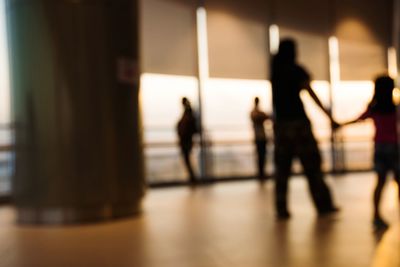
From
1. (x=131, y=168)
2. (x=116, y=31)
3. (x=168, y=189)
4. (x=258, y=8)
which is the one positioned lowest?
(x=168, y=189)

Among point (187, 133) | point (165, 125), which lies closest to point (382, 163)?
point (187, 133)

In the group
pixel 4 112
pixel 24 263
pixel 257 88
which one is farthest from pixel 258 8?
pixel 24 263

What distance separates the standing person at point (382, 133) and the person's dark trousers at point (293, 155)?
0.69 metres

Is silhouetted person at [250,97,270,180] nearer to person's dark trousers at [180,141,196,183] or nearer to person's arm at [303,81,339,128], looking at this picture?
person's dark trousers at [180,141,196,183]

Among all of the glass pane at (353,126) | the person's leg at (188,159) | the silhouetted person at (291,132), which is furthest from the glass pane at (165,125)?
the silhouetted person at (291,132)

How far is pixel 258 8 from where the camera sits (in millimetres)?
11195

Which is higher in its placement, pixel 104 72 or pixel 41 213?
pixel 104 72

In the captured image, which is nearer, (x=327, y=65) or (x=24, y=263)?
(x=24, y=263)

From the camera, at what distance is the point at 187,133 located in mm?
9539

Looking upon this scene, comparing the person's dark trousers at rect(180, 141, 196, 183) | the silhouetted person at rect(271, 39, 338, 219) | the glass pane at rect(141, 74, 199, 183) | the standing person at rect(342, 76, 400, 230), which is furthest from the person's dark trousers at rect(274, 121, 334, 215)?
the glass pane at rect(141, 74, 199, 183)

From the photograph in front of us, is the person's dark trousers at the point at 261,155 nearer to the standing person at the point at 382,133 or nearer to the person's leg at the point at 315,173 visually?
the person's leg at the point at 315,173

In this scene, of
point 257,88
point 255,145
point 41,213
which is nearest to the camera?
point 41,213

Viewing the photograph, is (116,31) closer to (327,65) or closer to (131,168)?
(131,168)

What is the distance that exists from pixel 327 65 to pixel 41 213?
839cm
